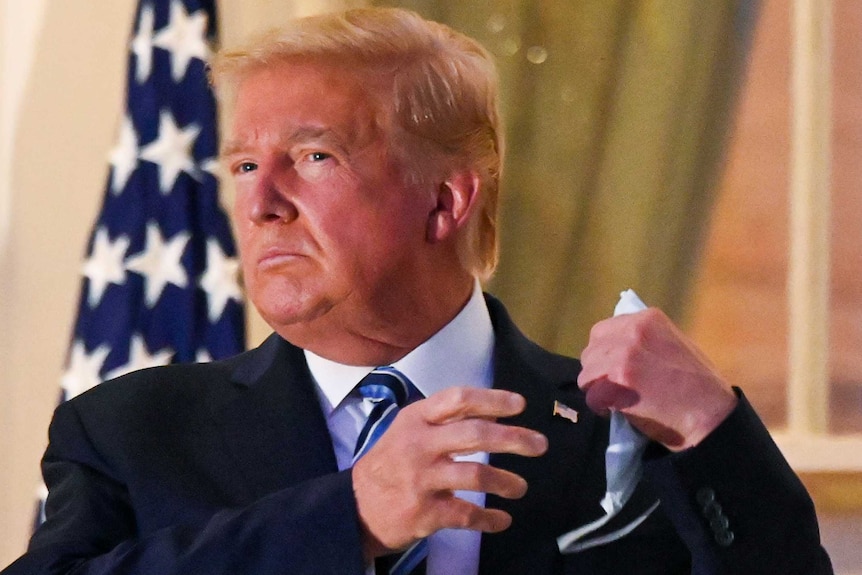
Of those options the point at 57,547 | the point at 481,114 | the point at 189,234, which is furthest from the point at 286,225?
the point at 189,234

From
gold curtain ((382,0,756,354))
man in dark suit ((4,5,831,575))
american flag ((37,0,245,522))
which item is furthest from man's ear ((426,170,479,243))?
gold curtain ((382,0,756,354))

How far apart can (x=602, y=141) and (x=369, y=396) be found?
1600 millimetres

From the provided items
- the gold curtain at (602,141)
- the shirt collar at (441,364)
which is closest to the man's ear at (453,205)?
the shirt collar at (441,364)

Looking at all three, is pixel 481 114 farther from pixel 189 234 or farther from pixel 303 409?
pixel 189 234

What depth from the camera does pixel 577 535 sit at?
61.7 inches

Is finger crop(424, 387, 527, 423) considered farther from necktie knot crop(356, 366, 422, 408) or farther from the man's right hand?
necktie knot crop(356, 366, 422, 408)

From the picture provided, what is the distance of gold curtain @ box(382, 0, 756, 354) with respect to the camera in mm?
3105

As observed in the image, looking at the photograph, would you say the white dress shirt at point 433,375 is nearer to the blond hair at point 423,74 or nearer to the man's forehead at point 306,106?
the blond hair at point 423,74

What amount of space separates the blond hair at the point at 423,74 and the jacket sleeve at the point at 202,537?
1.77 feet

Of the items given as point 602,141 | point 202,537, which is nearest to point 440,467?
point 202,537

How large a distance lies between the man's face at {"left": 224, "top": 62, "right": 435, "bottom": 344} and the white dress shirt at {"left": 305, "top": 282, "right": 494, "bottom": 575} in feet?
0.23

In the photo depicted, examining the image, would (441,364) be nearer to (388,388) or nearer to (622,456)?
(388,388)

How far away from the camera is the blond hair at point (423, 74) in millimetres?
1727

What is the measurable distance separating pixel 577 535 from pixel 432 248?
18.4 inches
